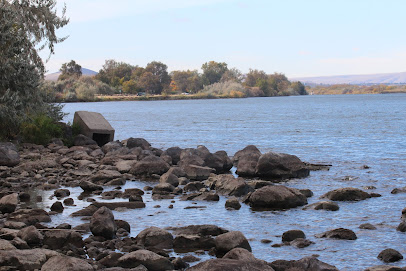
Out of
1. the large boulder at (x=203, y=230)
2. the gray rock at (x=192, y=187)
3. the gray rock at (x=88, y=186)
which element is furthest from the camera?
the gray rock at (x=192, y=187)

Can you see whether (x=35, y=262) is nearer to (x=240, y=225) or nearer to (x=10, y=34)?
(x=240, y=225)

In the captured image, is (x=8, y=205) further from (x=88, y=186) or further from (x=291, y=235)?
(x=291, y=235)

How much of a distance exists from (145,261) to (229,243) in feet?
6.22

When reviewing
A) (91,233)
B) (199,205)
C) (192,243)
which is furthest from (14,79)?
(192,243)

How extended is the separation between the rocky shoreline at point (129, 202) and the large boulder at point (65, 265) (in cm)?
2

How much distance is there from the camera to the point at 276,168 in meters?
19.9

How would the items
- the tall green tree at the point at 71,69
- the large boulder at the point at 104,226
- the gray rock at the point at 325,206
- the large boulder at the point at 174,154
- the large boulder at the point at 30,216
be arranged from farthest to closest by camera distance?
the tall green tree at the point at 71,69, the large boulder at the point at 174,154, the gray rock at the point at 325,206, the large boulder at the point at 30,216, the large boulder at the point at 104,226

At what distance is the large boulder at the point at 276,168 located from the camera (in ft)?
65.0

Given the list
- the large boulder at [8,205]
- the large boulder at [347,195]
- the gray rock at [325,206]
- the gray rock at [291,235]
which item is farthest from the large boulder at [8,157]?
the gray rock at [291,235]

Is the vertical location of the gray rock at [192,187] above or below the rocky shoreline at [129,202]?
below

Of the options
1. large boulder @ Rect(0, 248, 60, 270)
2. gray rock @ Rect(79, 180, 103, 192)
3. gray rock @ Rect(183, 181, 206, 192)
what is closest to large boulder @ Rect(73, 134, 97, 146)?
gray rock @ Rect(79, 180, 103, 192)

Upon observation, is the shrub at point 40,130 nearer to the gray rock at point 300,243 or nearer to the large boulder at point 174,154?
the large boulder at point 174,154

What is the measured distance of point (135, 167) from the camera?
786 inches

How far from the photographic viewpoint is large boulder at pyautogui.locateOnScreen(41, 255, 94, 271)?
26.6ft
